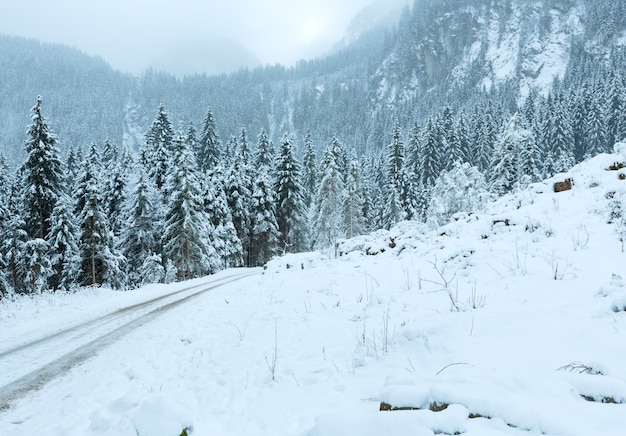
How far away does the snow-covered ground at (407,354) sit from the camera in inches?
109

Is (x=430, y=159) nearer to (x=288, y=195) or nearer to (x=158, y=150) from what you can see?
(x=288, y=195)

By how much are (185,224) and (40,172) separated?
10471 millimetres

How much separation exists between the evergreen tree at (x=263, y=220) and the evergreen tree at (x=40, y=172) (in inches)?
687

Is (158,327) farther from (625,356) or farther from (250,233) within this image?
(250,233)

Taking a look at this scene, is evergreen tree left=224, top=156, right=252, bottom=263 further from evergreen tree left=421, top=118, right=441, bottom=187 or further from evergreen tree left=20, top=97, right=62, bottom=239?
evergreen tree left=421, top=118, right=441, bottom=187

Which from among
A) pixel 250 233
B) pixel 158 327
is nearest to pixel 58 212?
pixel 250 233

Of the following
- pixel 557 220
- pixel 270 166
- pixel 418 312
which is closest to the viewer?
pixel 418 312

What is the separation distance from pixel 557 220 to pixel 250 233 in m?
34.4

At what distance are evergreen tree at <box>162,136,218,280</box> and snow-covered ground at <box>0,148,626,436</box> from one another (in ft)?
67.1

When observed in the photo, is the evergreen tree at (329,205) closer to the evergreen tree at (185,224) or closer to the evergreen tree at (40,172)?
the evergreen tree at (185,224)

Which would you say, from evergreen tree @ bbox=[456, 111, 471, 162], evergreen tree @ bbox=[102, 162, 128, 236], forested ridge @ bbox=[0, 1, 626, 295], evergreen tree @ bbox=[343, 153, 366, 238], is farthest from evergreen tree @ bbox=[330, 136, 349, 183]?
evergreen tree @ bbox=[102, 162, 128, 236]

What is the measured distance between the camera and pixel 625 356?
3.20 metres

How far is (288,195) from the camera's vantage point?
135 feet

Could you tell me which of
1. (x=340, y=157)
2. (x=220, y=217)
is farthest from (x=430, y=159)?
(x=220, y=217)
